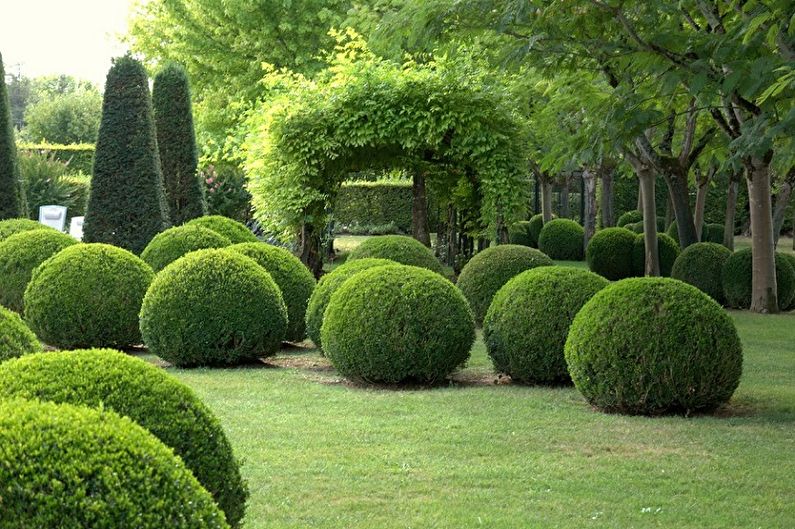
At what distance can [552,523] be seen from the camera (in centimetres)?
592

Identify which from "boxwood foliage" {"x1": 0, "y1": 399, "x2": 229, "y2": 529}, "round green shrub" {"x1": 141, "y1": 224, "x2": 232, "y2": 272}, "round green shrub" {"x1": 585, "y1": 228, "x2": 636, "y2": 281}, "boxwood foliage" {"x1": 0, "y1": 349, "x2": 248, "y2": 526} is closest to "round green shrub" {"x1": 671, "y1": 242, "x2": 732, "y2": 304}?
"round green shrub" {"x1": 585, "y1": 228, "x2": 636, "y2": 281}

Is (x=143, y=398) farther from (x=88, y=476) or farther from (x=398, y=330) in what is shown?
(x=398, y=330)

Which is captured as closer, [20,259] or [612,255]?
[20,259]

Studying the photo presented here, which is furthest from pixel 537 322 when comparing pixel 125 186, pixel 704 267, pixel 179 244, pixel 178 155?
pixel 178 155

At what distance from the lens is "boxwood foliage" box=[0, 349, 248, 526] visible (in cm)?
404

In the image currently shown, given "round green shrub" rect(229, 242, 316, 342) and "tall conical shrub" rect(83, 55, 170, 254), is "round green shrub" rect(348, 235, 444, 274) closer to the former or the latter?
"round green shrub" rect(229, 242, 316, 342)

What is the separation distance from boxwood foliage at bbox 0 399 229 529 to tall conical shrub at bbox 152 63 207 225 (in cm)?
1831

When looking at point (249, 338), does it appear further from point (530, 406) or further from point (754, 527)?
point (754, 527)

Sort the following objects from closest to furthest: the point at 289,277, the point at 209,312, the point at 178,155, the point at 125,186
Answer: the point at 209,312 < the point at 289,277 < the point at 125,186 < the point at 178,155

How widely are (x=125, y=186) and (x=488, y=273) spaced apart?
6.64 meters

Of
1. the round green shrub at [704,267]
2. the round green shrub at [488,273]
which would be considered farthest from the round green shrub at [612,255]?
the round green shrub at [488,273]

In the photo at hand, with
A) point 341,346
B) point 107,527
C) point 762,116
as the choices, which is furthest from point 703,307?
point 107,527

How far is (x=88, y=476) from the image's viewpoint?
3.08 metres

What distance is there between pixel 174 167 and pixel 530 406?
44.3 ft
